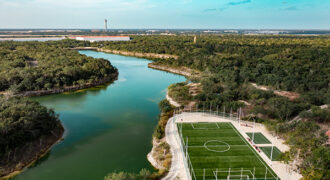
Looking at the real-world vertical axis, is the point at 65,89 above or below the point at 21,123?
below

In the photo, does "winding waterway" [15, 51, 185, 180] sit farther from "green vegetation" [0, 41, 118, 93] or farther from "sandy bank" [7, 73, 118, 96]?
"green vegetation" [0, 41, 118, 93]

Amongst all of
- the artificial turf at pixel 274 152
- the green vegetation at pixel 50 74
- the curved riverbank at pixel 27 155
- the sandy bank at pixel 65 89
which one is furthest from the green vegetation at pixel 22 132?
the artificial turf at pixel 274 152

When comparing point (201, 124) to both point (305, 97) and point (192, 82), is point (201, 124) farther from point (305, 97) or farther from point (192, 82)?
point (192, 82)

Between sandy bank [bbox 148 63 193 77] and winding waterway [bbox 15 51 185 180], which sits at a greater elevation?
sandy bank [bbox 148 63 193 77]

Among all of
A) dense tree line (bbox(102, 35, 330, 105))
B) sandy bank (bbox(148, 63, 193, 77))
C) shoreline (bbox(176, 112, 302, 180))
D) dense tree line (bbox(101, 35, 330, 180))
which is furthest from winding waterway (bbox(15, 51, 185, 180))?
dense tree line (bbox(102, 35, 330, 105))

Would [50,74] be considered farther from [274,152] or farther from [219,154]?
[274,152]

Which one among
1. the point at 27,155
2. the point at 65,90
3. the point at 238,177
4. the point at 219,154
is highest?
the point at 65,90

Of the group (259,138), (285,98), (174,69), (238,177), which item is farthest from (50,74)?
(285,98)

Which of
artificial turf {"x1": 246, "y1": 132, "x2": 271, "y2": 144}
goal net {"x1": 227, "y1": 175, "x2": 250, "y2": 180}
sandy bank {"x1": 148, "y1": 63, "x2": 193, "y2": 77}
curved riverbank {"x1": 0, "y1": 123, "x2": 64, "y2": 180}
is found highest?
sandy bank {"x1": 148, "y1": 63, "x2": 193, "y2": 77}
